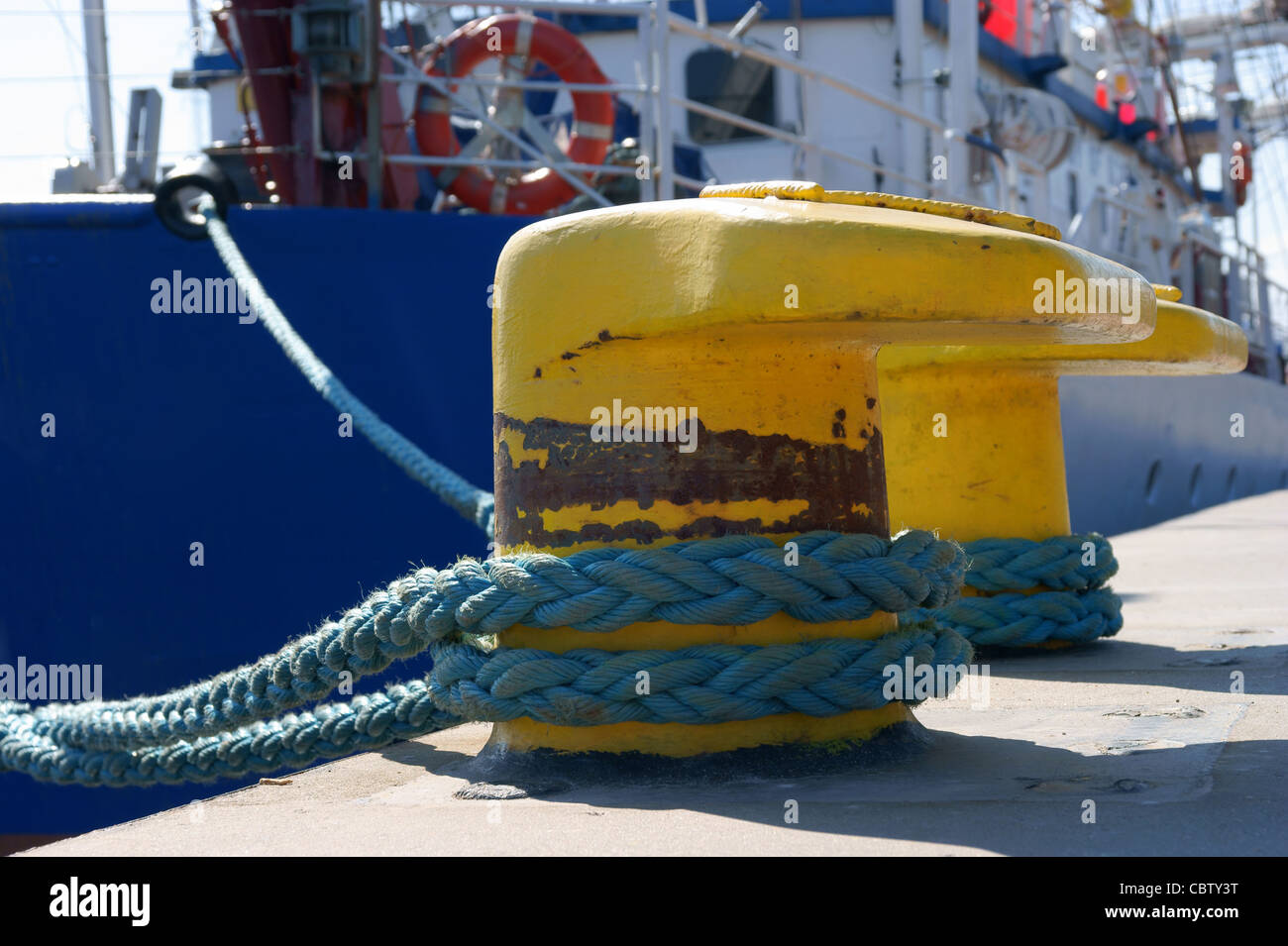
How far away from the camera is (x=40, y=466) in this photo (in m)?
4.74

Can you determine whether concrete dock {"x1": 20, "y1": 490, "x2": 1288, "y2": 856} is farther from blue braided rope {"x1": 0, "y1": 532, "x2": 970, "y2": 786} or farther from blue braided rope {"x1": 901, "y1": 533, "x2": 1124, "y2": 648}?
blue braided rope {"x1": 901, "y1": 533, "x2": 1124, "y2": 648}

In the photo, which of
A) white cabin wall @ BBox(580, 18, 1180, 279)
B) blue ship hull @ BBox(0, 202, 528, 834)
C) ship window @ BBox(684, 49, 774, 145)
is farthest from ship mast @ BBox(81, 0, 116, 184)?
ship window @ BBox(684, 49, 774, 145)

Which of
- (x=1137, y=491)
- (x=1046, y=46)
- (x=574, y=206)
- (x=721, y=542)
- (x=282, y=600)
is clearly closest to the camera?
(x=721, y=542)

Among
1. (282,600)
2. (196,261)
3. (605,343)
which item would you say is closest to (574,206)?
(196,261)

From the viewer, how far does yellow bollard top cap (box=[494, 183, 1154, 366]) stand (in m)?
1.73

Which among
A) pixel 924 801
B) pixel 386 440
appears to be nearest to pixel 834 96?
pixel 386 440

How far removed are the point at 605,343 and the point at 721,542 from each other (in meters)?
0.33

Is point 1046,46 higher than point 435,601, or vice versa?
point 1046,46

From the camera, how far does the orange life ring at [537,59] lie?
626 centimetres

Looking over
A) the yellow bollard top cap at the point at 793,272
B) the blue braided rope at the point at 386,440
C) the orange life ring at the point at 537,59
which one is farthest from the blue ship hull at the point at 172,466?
the yellow bollard top cap at the point at 793,272

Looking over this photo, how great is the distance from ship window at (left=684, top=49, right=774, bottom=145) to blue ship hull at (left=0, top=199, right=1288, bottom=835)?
5.84 m

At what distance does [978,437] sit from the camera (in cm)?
313
